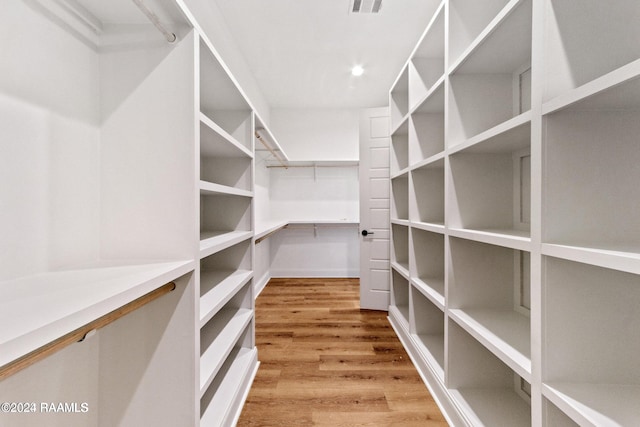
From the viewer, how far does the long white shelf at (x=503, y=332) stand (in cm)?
102

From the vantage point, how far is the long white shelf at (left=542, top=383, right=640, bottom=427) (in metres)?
0.71

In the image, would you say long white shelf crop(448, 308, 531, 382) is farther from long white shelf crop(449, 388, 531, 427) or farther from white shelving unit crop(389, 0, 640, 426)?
long white shelf crop(449, 388, 531, 427)

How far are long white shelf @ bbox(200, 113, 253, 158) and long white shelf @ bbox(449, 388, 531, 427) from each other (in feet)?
5.52

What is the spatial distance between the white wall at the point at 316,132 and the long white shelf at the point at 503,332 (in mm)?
3184

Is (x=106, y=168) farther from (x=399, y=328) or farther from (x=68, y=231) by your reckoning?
(x=399, y=328)

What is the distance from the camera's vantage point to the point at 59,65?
0.85 m

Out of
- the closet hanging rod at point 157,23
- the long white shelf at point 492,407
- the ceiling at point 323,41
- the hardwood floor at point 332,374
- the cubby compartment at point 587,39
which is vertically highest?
the ceiling at point 323,41

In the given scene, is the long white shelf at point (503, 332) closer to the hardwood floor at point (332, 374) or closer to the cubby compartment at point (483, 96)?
the hardwood floor at point (332, 374)

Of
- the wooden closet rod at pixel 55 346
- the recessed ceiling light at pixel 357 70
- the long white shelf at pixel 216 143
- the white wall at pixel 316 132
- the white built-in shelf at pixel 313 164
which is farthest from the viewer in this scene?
the white wall at pixel 316 132

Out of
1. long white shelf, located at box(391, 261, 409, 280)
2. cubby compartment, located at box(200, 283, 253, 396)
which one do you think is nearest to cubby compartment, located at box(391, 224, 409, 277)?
long white shelf, located at box(391, 261, 409, 280)

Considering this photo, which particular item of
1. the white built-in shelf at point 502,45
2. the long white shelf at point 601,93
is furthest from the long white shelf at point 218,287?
the white built-in shelf at point 502,45

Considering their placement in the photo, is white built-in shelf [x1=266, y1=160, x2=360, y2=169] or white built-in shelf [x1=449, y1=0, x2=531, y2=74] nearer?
white built-in shelf [x1=449, y1=0, x2=531, y2=74]

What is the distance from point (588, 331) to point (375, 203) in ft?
7.14

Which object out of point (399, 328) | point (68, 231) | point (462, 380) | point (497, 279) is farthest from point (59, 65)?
point (399, 328)
